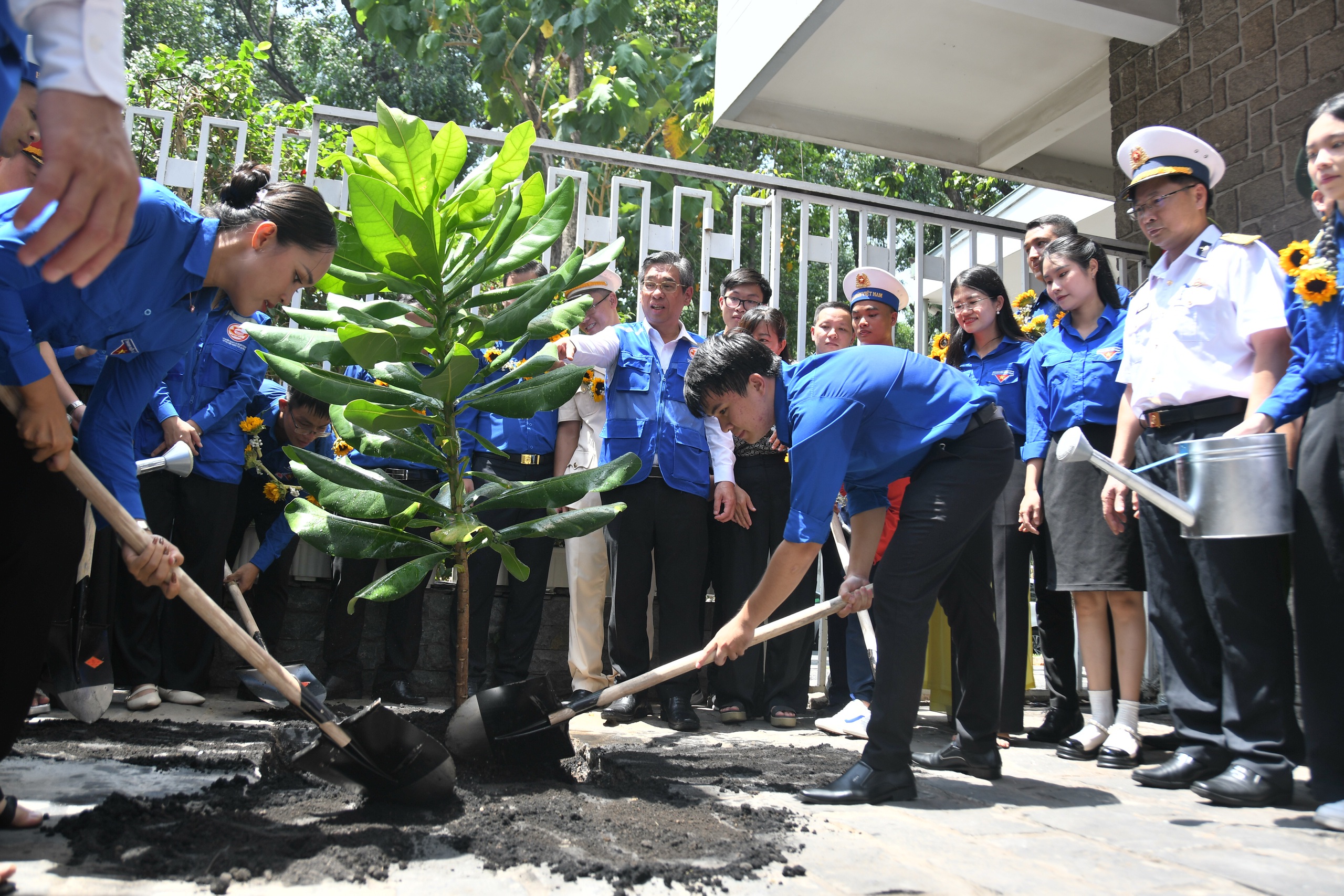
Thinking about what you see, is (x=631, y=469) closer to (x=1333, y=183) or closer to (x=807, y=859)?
(x=807, y=859)

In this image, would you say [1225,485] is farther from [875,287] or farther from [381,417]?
[381,417]

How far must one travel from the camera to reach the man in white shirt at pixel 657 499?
12.3ft

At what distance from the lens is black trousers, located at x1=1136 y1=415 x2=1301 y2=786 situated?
248 centimetres

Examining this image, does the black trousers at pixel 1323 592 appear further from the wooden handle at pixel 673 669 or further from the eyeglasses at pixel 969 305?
the eyeglasses at pixel 969 305

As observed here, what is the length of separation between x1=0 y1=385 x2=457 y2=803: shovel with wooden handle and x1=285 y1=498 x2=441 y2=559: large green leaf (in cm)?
29

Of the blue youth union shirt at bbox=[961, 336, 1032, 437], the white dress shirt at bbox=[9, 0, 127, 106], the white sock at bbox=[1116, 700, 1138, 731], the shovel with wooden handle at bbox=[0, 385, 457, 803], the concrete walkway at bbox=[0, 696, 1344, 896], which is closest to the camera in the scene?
the white dress shirt at bbox=[9, 0, 127, 106]

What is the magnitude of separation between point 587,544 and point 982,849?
7.34 feet

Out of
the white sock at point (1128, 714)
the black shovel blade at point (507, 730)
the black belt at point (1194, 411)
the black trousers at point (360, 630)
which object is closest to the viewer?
the black shovel blade at point (507, 730)

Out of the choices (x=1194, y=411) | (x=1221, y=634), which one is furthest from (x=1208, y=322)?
(x=1221, y=634)

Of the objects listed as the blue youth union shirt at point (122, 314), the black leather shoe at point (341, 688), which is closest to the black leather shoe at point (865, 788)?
the blue youth union shirt at point (122, 314)

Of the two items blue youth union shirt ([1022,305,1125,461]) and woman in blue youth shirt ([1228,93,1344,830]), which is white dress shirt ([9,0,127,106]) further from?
blue youth union shirt ([1022,305,1125,461])

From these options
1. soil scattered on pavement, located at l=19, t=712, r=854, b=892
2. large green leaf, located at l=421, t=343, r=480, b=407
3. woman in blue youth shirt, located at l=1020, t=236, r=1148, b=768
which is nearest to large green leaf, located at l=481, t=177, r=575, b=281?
large green leaf, located at l=421, t=343, r=480, b=407

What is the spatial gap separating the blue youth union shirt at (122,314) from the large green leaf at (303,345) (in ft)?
0.52

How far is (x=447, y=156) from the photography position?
2365mm
